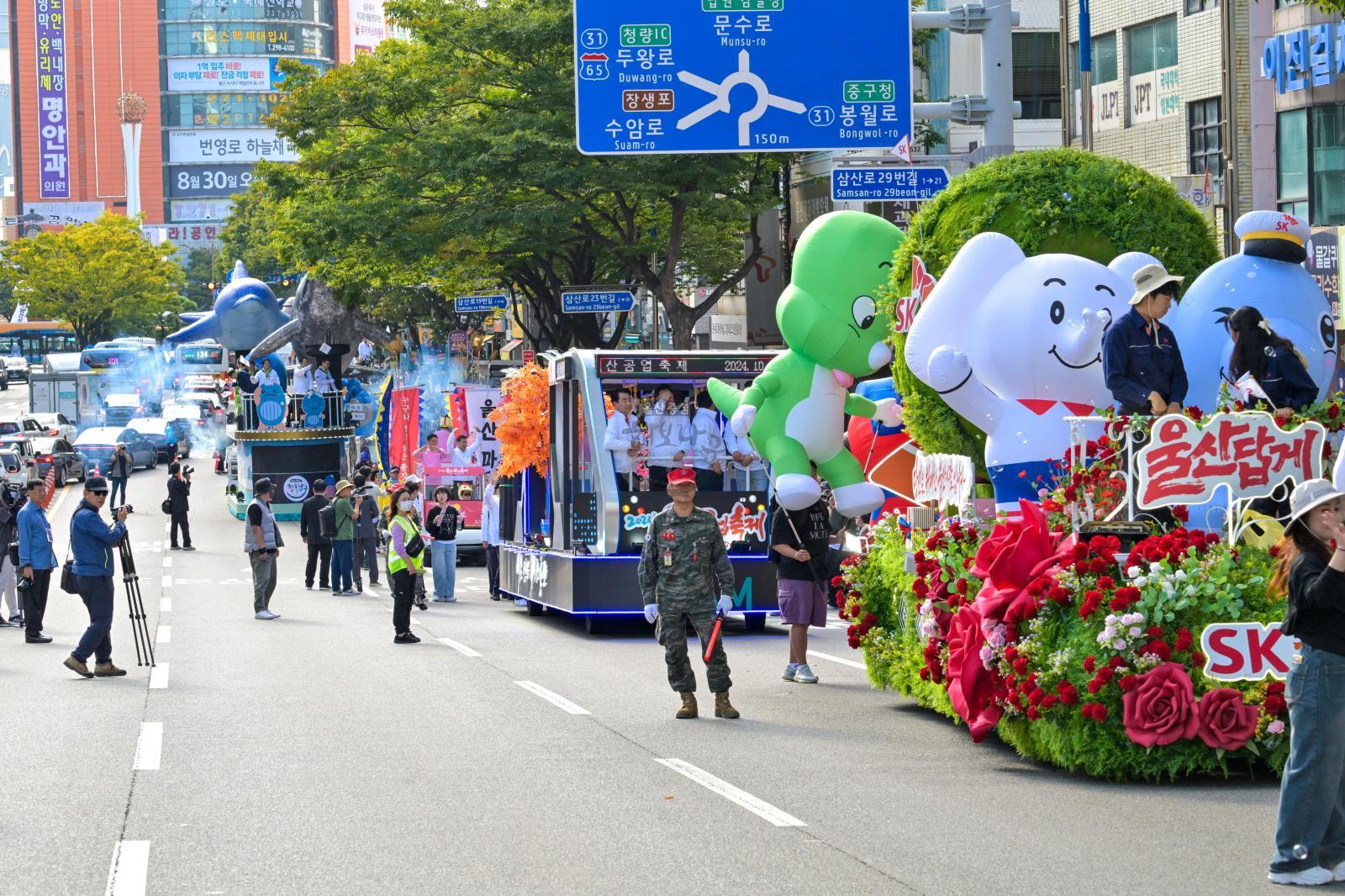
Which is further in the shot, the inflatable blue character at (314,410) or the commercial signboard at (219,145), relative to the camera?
the commercial signboard at (219,145)

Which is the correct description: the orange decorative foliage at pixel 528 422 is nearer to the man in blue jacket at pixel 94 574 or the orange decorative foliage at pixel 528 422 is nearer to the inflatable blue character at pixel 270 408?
the man in blue jacket at pixel 94 574

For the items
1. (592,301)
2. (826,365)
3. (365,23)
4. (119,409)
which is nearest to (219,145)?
(365,23)

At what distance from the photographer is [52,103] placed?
159 m

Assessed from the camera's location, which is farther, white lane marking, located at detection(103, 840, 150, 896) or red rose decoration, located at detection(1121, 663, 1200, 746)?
red rose decoration, located at detection(1121, 663, 1200, 746)

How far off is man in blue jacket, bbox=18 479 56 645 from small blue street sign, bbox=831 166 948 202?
861 cm

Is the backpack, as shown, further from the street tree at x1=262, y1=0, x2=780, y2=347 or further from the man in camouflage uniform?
the man in camouflage uniform

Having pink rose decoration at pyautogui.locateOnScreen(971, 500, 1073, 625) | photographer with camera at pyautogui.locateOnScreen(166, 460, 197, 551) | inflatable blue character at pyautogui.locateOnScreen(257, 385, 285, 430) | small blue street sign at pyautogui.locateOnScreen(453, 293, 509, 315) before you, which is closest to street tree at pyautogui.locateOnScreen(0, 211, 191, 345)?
inflatable blue character at pyautogui.locateOnScreen(257, 385, 285, 430)

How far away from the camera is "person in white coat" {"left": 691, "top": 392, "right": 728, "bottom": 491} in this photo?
19.8 metres

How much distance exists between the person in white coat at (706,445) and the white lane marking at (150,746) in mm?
8041

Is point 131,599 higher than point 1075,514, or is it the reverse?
point 1075,514

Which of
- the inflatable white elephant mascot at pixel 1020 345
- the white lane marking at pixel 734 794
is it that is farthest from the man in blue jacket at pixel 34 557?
the inflatable white elephant mascot at pixel 1020 345

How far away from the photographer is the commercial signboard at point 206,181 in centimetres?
16500

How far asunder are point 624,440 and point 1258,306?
8410 millimetres

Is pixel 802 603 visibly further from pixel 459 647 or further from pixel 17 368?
pixel 17 368
